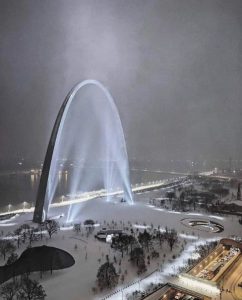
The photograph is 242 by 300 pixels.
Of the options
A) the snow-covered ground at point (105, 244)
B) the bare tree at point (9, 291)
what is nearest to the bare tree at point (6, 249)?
the snow-covered ground at point (105, 244)

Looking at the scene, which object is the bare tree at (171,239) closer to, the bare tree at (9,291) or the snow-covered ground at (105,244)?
the snow-covered ground at (105,244)

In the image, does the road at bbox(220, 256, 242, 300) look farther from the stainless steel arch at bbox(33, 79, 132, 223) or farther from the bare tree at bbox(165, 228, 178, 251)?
the stainless steel arch at bbox(33, 79, 132, 223)

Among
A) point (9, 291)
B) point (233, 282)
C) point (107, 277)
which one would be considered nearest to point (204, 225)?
point (233, 282)

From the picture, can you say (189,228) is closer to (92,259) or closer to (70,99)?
(92,259)

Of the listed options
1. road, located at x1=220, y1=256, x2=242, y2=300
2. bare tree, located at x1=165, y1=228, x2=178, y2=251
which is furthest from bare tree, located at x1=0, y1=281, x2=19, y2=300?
bare tree, located at x1=165, y1=228, x2=178, y2=251

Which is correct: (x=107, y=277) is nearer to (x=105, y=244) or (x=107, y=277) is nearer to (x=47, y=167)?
(x=105, y=244)
